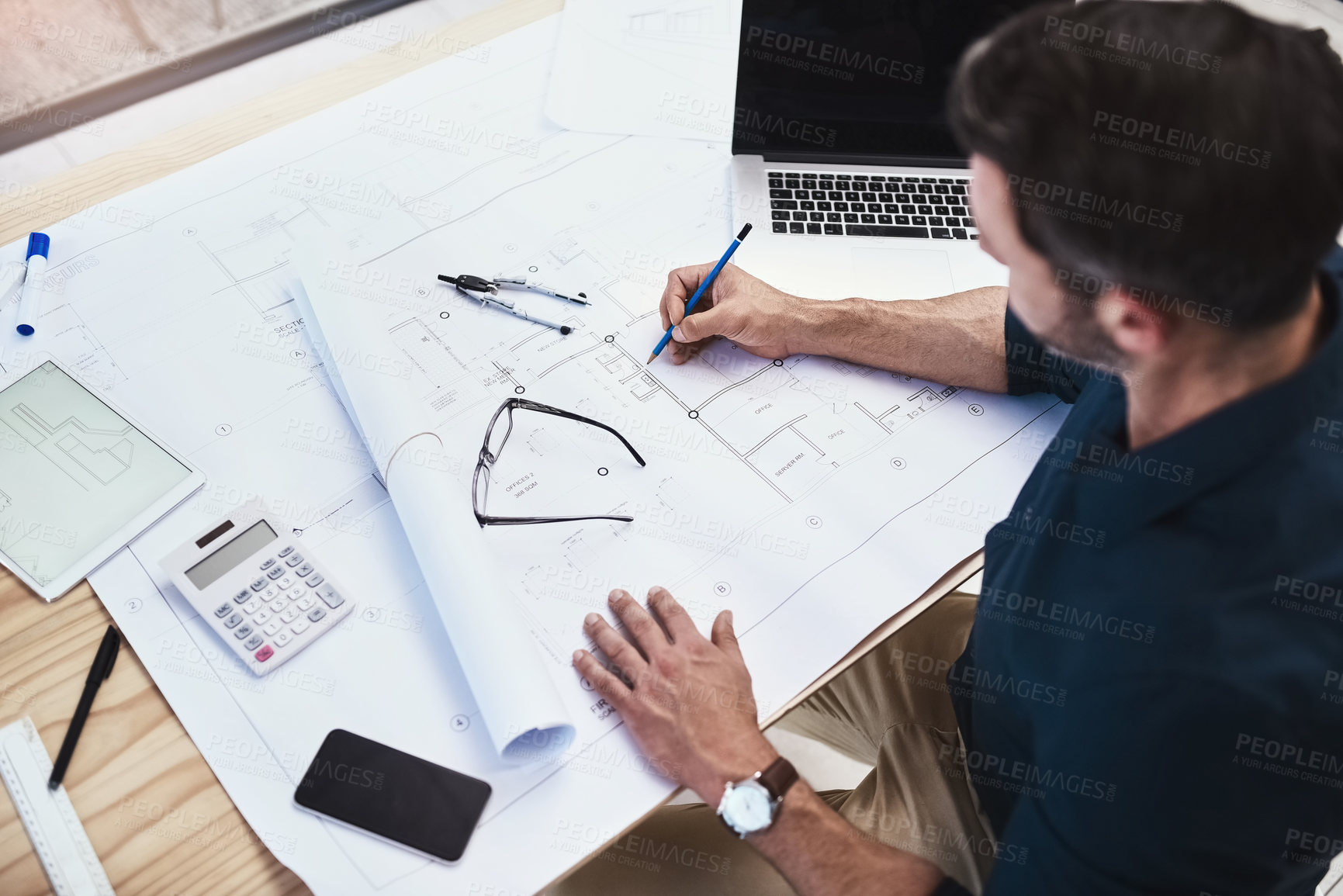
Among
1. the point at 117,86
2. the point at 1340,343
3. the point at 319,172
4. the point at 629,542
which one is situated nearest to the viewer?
the point at 1340,343

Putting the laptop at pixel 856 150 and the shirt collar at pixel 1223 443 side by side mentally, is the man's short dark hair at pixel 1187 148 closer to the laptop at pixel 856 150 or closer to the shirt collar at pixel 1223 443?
the shirt collar at pixel 1223 443

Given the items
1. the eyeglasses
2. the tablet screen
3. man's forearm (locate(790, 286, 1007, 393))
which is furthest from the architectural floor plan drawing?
man's forearm (locate(790, 286, 1007, 393))

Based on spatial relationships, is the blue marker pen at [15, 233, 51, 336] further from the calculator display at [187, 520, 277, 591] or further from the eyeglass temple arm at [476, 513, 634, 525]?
the eyeglass temple arm at [476, 513, 634, 525]

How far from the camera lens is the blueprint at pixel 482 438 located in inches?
30.7

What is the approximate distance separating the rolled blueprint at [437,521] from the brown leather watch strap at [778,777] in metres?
A: 0.18

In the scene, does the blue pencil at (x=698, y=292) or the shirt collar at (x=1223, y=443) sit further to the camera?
the blue pencil at (x=698, y=292)

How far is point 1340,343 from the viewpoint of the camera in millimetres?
673

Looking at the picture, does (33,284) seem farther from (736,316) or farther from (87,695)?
(736,316)

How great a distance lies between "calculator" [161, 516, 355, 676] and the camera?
2.67 feet

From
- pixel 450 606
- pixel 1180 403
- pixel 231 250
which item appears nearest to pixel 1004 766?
pixel 1180 403

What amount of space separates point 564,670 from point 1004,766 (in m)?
0.45

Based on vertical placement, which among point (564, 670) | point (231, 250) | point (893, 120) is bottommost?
point (564, 670)

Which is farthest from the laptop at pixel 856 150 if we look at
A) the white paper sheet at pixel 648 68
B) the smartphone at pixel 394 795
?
the smartphone at pixel 394 795

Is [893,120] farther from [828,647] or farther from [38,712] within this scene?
[38,712]
